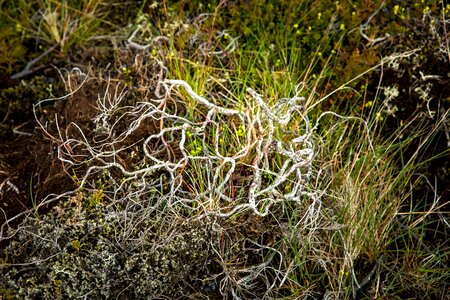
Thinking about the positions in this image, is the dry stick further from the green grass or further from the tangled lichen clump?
the tangled lichen clump

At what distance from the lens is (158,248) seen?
106 inches

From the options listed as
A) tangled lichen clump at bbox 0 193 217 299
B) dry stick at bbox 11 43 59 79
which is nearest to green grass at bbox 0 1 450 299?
tangled lichen clump at bbox 0 193 217 299

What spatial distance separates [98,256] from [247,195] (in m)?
0.68

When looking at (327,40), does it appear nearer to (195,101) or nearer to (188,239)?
(195,101)

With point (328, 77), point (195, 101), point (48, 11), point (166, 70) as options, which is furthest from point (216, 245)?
point (48, 11)

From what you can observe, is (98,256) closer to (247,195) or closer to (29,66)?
(247,195)

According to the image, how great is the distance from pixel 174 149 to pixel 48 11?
145 cm

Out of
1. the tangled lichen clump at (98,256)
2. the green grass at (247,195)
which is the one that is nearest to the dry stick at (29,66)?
the green grass at (247,195)

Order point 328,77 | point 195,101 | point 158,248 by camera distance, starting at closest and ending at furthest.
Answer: point 158,248, point 195,101, point 328,77

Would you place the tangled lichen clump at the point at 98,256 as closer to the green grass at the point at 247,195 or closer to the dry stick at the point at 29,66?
the green grass at the point at 247,195

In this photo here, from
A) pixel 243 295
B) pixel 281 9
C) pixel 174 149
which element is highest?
pixel 281 9

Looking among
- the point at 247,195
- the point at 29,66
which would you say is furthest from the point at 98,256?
the point at 29,66

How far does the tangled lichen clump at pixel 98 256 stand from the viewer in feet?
8.56

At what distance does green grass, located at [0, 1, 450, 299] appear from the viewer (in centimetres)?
269
